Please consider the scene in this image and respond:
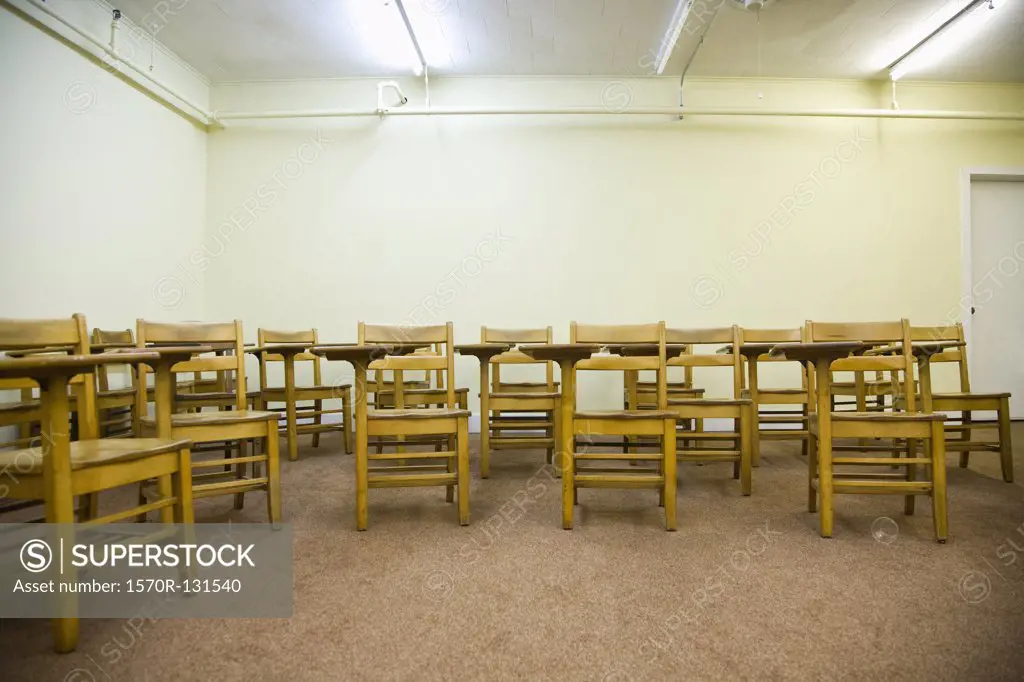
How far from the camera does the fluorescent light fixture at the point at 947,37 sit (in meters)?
4.64

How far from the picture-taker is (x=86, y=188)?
14.4ft

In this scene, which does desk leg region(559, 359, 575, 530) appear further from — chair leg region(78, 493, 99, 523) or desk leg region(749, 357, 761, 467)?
chair leg region(78, 493, 99, 523)

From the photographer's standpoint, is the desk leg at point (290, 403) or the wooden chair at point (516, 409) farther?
the desk leg at point (290, 403)

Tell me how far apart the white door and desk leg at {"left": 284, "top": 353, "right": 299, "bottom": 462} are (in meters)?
6.64

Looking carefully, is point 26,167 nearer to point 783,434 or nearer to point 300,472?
point 300,472

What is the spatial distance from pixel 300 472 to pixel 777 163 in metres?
5.32

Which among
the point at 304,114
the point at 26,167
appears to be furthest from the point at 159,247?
the point at 304,114

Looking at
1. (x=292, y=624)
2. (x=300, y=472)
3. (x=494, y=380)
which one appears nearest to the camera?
(x=292, y=624)

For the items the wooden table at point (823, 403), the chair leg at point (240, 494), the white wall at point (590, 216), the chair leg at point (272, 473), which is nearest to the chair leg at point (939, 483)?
the wooden table at point (823, 403)

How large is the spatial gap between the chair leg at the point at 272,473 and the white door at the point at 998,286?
22.2 feet

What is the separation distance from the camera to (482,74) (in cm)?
580

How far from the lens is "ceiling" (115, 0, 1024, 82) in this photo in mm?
4645

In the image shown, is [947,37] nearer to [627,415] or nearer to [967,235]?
[967,235]

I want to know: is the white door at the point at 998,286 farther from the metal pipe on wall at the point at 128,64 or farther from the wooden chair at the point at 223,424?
the metal pipe on wall at the point at 128,64
